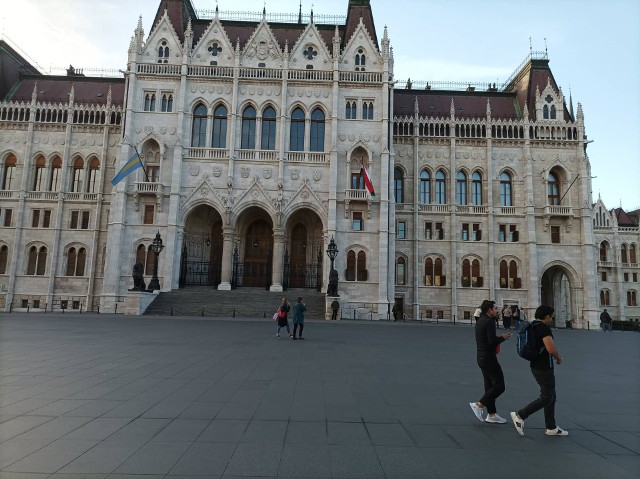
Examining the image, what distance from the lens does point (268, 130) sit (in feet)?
127

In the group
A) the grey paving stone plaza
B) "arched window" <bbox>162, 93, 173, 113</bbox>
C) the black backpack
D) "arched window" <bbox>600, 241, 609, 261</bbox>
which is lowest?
the grey paving stone plaza

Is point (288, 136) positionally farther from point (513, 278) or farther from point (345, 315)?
point (513, 278)

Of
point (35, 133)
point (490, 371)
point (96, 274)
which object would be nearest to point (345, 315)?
point (96, 274)

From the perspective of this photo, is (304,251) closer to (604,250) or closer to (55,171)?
(55,171)

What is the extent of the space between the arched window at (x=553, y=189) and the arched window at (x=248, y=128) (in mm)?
27348

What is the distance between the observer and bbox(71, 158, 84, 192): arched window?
41969 millimetres

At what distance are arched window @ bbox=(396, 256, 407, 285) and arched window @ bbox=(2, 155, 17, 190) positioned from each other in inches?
1399

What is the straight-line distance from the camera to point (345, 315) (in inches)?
1401

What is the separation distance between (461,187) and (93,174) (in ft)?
112

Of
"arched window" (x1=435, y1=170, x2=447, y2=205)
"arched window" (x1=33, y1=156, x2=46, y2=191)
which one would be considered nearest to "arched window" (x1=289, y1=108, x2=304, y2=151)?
"arched window" (x1=435, y1=170, x2=447, y2=205)

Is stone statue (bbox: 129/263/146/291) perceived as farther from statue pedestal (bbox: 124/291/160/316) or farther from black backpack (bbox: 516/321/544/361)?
black backpack (bbox: 516/321/544/361)

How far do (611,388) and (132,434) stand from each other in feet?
30.5

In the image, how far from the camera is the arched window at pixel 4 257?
131ft

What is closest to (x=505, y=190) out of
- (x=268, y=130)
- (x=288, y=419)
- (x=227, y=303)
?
(x=268, y=130)
